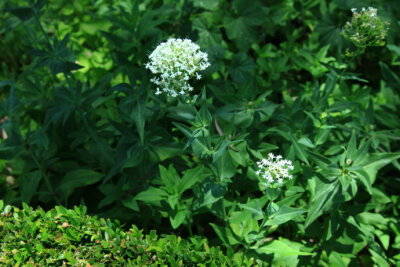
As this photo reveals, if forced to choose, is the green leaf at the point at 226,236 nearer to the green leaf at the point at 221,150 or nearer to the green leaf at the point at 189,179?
the green leaf at the point at 189,179

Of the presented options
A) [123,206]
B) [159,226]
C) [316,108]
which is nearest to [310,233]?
[316,108]

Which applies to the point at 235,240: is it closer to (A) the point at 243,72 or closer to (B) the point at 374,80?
(A) the point at 243,72

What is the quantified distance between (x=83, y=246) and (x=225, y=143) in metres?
1.12

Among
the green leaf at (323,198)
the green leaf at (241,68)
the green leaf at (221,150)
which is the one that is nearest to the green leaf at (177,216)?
the green leaf at (221,150)

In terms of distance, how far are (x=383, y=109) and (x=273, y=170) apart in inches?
91.8

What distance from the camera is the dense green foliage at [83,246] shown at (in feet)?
6.98

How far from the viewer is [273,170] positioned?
2076mm

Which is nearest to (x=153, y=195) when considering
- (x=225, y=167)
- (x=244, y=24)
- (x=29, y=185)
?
(x=225, y=167)

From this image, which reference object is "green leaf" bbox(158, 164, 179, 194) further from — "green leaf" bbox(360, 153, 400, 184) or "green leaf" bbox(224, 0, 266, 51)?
"green leaf" bbox(224, 0, 266, 51)

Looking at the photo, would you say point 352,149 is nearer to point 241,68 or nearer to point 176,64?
point 176,64

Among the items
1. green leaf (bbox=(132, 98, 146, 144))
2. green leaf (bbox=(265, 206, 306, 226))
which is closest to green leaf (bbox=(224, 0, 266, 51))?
green leaf (bbox=(132, 98, 146, 144))

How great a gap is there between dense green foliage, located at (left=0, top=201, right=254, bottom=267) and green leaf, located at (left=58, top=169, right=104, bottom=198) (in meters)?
0.76

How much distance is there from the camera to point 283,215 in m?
2.21

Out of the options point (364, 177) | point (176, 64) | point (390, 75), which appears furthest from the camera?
point (390, 75)
